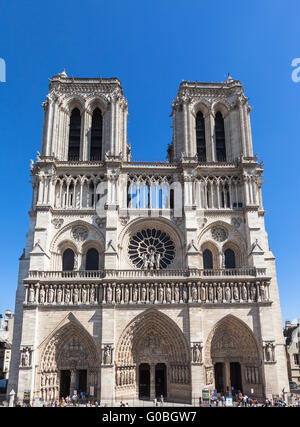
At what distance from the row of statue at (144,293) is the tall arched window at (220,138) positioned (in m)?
11.4

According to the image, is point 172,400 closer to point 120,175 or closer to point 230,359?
point 230,359

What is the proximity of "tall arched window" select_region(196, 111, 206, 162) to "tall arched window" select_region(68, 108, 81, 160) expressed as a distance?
9923 mm

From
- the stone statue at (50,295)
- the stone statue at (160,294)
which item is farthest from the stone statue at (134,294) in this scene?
the stone statue at (50,295)

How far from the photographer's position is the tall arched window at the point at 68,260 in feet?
93.0

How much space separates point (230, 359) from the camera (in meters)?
25.6

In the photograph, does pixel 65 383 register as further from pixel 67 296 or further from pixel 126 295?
pixel 126 295

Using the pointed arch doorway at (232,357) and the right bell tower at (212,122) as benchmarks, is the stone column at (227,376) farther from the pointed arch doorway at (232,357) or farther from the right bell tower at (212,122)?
the right bell tower at (212,122)

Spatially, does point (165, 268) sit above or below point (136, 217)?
below

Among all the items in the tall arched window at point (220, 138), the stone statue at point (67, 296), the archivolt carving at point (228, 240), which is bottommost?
the stone statue at point (67, 296)

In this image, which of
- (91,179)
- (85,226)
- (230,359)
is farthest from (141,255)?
(230,359)

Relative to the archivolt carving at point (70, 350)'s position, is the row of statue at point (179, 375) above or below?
below

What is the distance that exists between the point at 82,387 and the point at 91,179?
14.4m

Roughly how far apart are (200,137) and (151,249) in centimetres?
1087

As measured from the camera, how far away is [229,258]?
29094 mm
